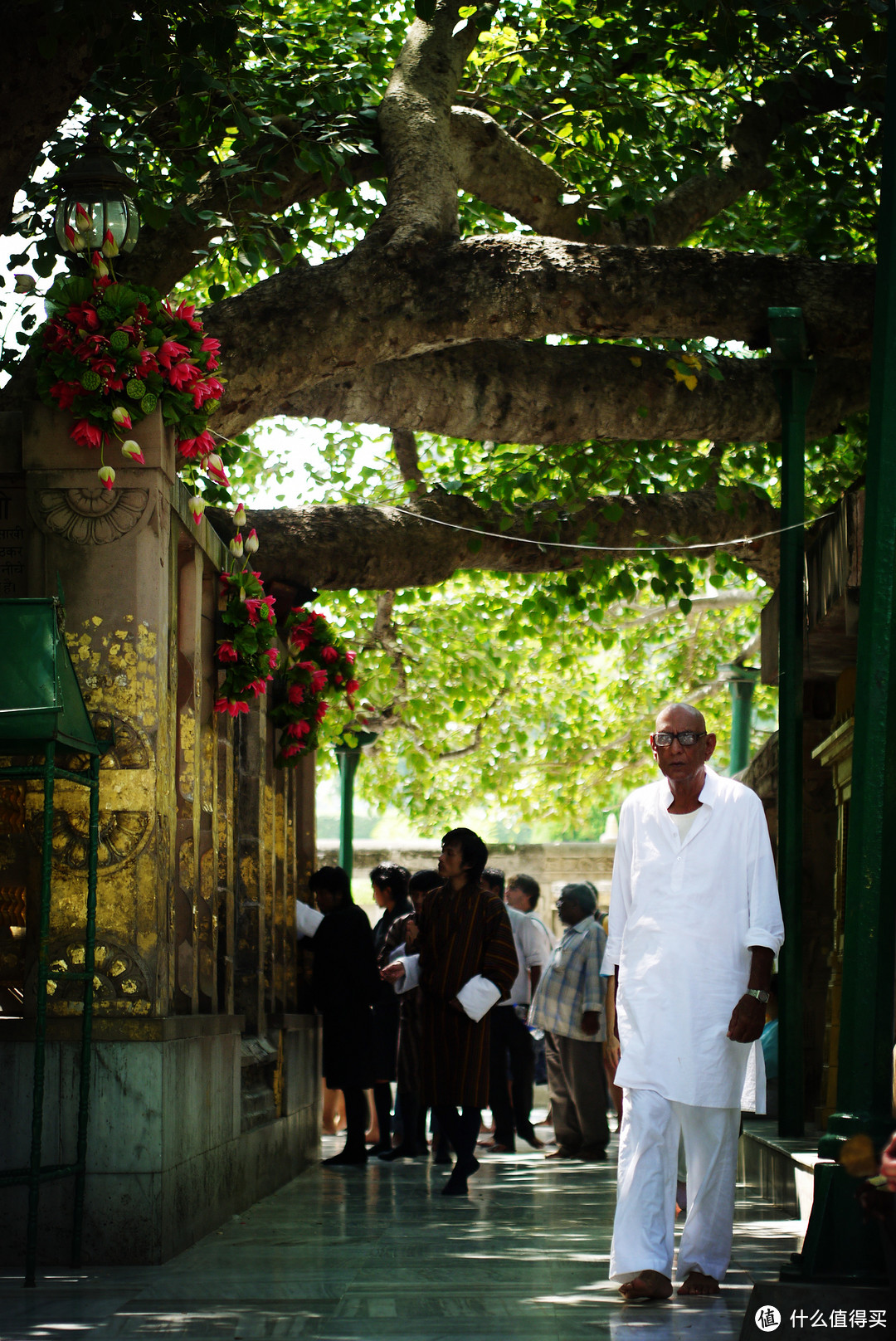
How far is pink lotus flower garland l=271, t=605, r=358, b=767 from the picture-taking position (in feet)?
34.3

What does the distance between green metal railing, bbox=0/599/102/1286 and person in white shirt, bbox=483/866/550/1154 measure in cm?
601

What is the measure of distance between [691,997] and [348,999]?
17.5 feet

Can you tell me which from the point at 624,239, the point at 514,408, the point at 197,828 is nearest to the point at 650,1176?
the point at 197,828

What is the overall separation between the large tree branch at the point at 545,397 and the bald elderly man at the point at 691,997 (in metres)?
4.81

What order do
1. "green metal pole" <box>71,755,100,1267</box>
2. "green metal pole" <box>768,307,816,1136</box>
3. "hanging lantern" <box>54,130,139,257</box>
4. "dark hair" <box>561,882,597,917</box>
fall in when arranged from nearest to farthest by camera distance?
"green metal pole" <box>71,755,100,1267</box>
"hanging lantern" <box>54,130,139,257</box>
"green metal pole" <box>768,307,816,1136</box>
"dark hair" <box>561,882,597,917</box>

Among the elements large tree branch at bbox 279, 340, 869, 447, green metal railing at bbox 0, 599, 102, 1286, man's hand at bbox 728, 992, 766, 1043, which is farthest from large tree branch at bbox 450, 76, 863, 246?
man's hand at bbox 728, 992, 766, 1043

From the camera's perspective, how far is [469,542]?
12.8 meters

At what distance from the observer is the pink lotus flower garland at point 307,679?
10445mm

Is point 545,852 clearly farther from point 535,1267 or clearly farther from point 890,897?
point 890,897

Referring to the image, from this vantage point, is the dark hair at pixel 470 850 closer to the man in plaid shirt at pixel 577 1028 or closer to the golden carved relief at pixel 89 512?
the man in plaid shirt at pixel 577 1028

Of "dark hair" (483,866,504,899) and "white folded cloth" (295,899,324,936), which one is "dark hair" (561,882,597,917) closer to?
"dark hair" (483,866,504,899)

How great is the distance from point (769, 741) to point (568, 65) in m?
5.82

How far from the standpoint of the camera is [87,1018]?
5.95m

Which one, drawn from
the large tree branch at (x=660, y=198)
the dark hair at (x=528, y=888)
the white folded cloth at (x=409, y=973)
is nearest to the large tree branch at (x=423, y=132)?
the large tree branch at (x=660, y=198)
